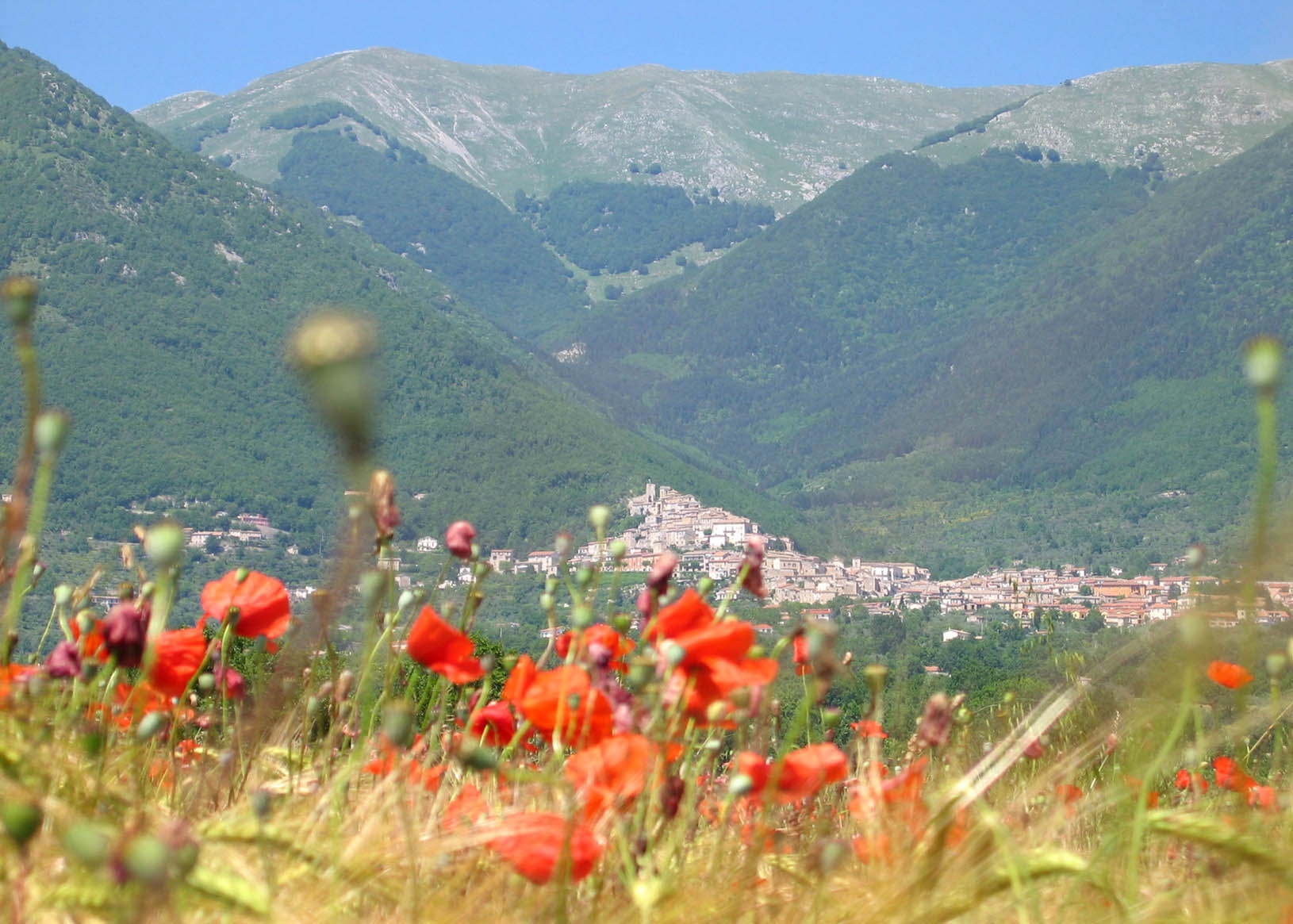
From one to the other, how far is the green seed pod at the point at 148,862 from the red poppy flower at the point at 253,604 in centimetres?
131

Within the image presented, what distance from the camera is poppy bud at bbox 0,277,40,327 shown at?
94 cm

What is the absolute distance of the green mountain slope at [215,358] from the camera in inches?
4395

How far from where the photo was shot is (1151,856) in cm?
191

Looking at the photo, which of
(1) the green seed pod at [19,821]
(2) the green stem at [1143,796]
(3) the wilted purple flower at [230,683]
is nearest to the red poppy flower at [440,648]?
(3) the wilted purple flower at [230,683]

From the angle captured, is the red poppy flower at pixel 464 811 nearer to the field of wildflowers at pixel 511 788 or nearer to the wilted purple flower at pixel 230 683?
the field of wildflowers at pixel 511 788

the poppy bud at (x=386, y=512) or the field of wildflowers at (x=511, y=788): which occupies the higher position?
the poppy bud at (x=386, y=512)

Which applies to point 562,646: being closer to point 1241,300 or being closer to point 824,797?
point 824,797

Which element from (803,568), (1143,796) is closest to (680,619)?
(1143,796)

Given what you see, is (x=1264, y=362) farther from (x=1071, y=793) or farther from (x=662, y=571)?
(x=1071, y=793)

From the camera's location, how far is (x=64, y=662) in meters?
1.62

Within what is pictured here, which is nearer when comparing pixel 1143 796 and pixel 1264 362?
pixel 1264 362

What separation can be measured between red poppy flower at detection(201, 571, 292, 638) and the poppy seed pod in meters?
1.37

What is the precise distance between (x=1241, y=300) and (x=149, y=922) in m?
202

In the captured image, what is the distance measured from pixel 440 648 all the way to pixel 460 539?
192 millimetres
